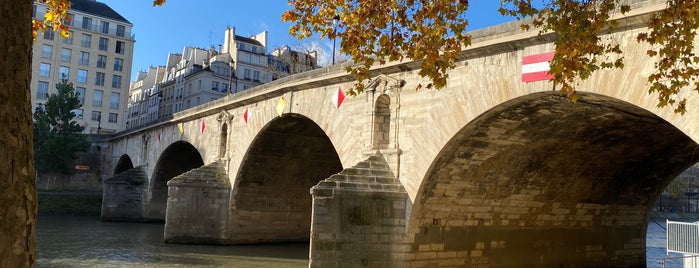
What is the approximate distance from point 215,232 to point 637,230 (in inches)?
566

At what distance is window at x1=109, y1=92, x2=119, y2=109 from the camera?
5881 centimetres

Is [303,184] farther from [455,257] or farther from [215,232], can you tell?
[455,257]

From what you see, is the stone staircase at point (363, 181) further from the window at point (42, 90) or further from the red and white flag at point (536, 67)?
the window at point (42, 90)

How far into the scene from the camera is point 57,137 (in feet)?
138

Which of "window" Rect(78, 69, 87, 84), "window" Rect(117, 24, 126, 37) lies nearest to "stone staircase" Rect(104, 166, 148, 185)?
"window" Rect(78, 69, 87, 84)

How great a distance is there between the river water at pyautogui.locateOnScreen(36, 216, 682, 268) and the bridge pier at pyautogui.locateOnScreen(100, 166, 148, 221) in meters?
5.00

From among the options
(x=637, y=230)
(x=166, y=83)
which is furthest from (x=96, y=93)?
(x=637, y=230)

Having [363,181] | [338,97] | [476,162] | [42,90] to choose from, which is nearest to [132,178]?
[338,97]

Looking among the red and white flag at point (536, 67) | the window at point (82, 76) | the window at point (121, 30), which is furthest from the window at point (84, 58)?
the red and white flag at point (536, 67)

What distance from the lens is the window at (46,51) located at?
55.0m

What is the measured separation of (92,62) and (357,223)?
51.3m

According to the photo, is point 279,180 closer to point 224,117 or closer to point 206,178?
point 206,178

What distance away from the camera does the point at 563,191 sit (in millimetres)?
16719

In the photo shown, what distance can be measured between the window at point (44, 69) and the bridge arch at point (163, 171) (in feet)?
96.3
